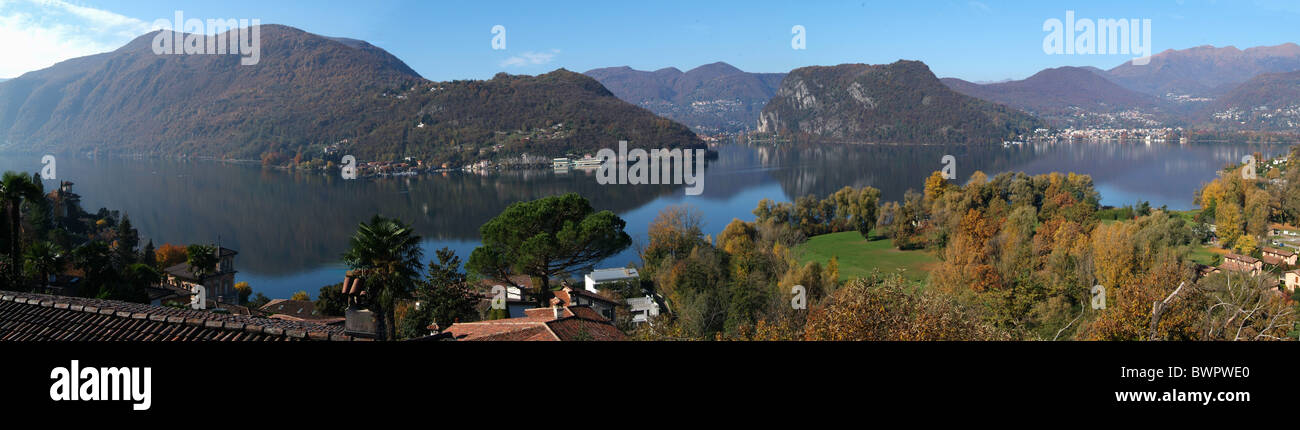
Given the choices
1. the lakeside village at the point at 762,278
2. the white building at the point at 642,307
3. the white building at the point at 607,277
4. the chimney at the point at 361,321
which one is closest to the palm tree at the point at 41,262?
the lakeside village at the point at 762,278

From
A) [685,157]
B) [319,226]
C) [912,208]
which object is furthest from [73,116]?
[912,208]

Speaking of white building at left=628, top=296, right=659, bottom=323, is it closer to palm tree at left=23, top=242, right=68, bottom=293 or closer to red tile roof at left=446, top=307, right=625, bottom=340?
red tile roof at left=446, top=307, right=625, bottom=340

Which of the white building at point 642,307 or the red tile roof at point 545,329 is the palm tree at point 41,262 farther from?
the white building at point 642,307

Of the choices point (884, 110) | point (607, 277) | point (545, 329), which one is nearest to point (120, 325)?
point (545, 329)

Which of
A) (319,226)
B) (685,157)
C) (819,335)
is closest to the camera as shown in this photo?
(819,335)

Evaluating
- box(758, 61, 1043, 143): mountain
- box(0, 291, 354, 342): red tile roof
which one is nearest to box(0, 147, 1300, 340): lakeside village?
box(0, 291, 354, 342): red tile roof
